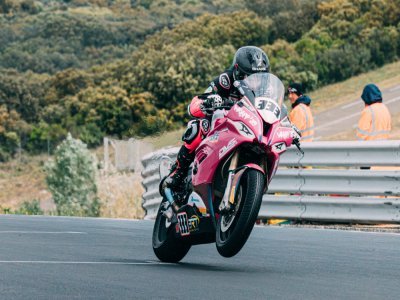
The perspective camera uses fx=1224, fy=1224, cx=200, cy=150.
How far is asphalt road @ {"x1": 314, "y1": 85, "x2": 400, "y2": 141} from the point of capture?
159 feet

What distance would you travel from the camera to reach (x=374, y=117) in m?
16.5

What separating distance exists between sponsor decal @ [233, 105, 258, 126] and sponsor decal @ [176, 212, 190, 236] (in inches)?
40.1

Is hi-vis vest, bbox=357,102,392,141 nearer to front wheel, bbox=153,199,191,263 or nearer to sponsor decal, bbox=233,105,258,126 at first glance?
front wheel, bbox=153,199,191,263

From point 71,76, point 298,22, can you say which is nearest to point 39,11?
point 71,76

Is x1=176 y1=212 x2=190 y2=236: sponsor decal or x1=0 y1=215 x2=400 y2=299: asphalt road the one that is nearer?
x1=0 y1=215 x2=400 y2=299: asphalt road

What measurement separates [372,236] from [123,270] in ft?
17.3

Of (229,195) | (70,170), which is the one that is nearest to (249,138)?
(229,195)

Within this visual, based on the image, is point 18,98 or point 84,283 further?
point 18,98

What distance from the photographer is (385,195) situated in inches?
581

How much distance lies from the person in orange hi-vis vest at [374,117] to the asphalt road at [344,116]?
2922cm

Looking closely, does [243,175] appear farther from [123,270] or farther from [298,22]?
[298,22]

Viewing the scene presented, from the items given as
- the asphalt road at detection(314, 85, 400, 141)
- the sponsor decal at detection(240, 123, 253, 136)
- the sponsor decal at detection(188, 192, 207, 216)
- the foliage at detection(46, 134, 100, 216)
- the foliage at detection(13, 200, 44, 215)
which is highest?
the sponsor decal at detection(240, 123, 253, 136)

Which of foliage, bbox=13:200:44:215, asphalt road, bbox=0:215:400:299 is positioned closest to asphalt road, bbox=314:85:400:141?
foliage, bbox=13:200:44:215

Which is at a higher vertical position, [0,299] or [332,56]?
[0,299]
